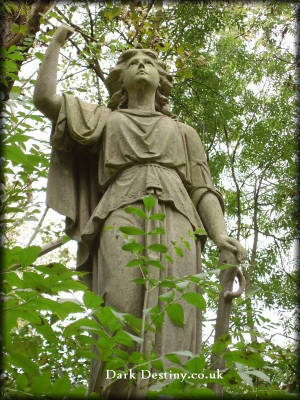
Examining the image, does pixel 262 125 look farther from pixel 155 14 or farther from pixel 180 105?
pixel 155 14

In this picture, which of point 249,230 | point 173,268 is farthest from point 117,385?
point 249,230

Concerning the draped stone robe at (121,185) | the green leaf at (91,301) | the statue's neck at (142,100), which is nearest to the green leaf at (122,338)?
the green leaf at (91,301)

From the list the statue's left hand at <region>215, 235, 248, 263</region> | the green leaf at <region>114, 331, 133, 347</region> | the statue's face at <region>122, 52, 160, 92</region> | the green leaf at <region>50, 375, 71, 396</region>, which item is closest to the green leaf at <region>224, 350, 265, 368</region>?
the green leaf at <region>114, 331, 133, 347</region>

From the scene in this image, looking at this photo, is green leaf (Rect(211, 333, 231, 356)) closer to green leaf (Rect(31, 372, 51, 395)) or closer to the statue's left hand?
green leaf (Rect(31, 372, 51, 395))

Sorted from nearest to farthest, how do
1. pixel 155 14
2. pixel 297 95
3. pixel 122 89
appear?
pixel 122 89
pixel 297 95
pixel 155 14

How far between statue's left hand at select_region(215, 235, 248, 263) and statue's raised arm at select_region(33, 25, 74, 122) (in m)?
1.79

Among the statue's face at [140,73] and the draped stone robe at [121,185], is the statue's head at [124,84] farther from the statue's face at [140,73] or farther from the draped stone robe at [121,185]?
the draped stone robe at [121,185]

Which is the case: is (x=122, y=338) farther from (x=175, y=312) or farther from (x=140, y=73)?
(x=140, y=73)

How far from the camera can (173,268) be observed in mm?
4836

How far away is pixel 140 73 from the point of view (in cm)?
581

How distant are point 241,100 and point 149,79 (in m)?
7.00

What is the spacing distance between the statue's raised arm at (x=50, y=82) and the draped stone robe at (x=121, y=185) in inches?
4.2

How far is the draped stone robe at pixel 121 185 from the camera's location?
4.75 meters

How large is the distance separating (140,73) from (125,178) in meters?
1.16
